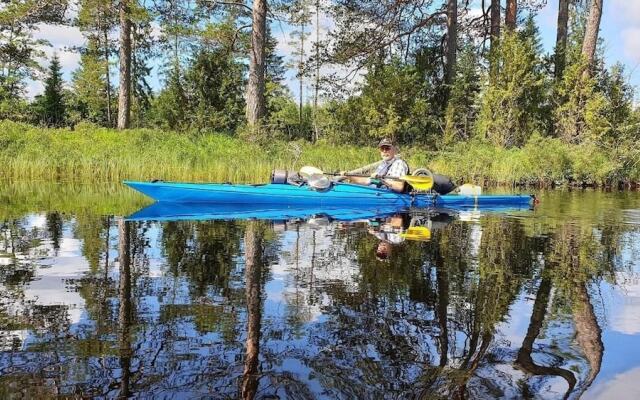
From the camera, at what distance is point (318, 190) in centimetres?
1009

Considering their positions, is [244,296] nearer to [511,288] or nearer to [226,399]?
[226,399]

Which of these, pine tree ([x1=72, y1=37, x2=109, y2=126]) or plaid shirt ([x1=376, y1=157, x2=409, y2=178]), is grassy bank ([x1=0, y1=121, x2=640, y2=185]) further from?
pine tree ([x1=72, y1=37, x2=109, y2=126])

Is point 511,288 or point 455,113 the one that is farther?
point 455,113

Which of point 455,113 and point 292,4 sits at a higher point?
point 292,4

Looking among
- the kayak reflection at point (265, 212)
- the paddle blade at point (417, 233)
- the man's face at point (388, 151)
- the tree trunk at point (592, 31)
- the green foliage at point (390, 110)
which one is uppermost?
the tree trunk at point (592, 31)

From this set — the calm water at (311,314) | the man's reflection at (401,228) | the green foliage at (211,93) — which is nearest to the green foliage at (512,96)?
the green foliage at (211,93)

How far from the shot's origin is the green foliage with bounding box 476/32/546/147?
18641 mm

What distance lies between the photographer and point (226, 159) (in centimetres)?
1505

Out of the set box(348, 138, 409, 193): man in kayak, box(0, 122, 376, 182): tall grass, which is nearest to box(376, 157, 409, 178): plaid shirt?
box(348, 138, 409, 193): man in kayak

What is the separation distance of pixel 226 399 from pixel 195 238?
4326mm

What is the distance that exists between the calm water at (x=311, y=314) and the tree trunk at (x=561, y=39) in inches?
625

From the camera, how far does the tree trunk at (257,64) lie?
57.6 ft

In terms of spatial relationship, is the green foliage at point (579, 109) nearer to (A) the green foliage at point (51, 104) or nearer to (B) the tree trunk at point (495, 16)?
(B) the tree trunk at point (495, 16)

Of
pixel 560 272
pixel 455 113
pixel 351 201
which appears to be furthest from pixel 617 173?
pixel 560 272
